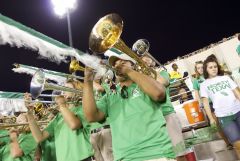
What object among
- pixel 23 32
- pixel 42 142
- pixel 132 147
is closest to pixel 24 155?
pixel 42 142

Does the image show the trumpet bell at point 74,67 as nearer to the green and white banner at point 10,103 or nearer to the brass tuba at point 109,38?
the brass tuba at point 109,38

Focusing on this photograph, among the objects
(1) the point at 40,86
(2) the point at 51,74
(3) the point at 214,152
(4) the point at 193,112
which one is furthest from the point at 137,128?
(4) the point at 193,112

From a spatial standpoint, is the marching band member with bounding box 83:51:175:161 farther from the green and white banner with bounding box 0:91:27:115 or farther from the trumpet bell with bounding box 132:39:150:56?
the green and white banner with bounding box 0:91:27:115

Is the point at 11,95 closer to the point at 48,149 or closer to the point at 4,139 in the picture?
the point at 4,139

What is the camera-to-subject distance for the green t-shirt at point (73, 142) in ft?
13.2

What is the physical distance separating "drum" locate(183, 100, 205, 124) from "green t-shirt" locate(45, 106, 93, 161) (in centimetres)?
324

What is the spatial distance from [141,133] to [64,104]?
→ 186 centimetres

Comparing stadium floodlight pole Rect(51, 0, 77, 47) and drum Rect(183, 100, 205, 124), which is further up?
stadium floodlight pole Rect(51, 0, 77, 47)

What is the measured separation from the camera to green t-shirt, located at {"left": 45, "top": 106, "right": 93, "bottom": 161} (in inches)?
159

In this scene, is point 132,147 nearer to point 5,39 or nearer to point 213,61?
point 5,39

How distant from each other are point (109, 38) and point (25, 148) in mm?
3018

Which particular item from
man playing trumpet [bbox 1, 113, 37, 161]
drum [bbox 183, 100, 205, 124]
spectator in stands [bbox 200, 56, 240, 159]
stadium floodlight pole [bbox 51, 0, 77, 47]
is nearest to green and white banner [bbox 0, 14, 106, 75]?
man playing trumpet [bbox 1, 113, 37, 161]

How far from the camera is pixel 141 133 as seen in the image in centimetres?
280

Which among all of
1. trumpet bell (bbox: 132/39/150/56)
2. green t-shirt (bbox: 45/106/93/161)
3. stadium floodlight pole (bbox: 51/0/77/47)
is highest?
stadium floodlight pole (bbox: 51/0/77/47)
